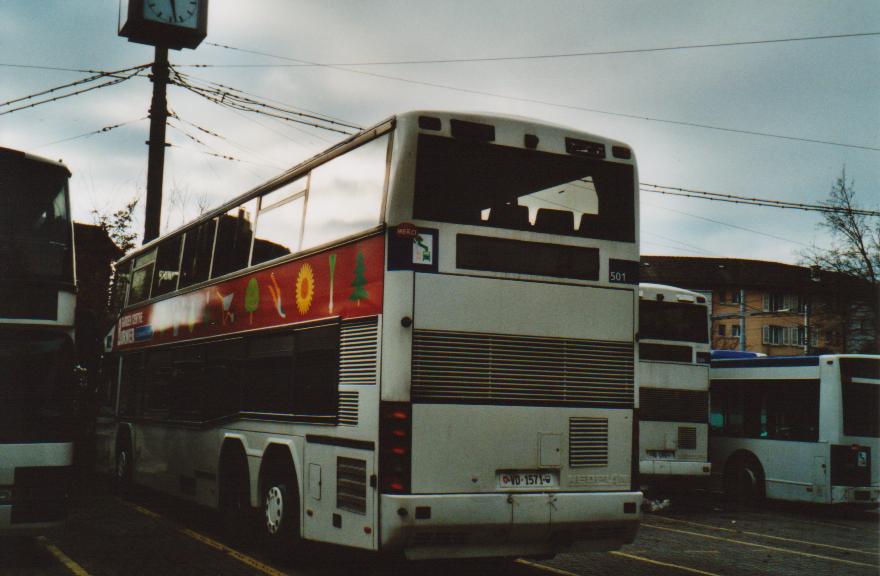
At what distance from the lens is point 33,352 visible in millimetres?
8953

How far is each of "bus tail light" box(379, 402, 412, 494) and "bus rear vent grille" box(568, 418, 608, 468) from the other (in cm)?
160

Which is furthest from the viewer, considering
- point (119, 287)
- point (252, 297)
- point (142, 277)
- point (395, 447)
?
point (119, 287)

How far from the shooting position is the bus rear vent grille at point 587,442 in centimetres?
835

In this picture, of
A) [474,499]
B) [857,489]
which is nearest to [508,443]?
[474,499]

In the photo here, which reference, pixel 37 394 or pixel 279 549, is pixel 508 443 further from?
pixel 37 394

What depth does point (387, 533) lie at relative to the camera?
7.50 metres

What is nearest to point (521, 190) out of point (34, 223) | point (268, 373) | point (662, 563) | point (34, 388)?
point (268, 373)

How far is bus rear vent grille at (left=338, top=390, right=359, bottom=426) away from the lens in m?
8.13

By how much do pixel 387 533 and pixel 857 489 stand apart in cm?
1218

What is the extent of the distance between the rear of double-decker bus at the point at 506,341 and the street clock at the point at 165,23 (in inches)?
665

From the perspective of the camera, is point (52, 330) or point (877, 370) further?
point (877, 370)

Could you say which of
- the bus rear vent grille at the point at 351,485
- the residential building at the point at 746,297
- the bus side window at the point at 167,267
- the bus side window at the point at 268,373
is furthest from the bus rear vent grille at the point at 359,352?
the residential building at the point at 746,297

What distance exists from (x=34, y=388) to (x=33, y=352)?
0.35 metres

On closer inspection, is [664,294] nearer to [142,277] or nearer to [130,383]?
[142,277]
